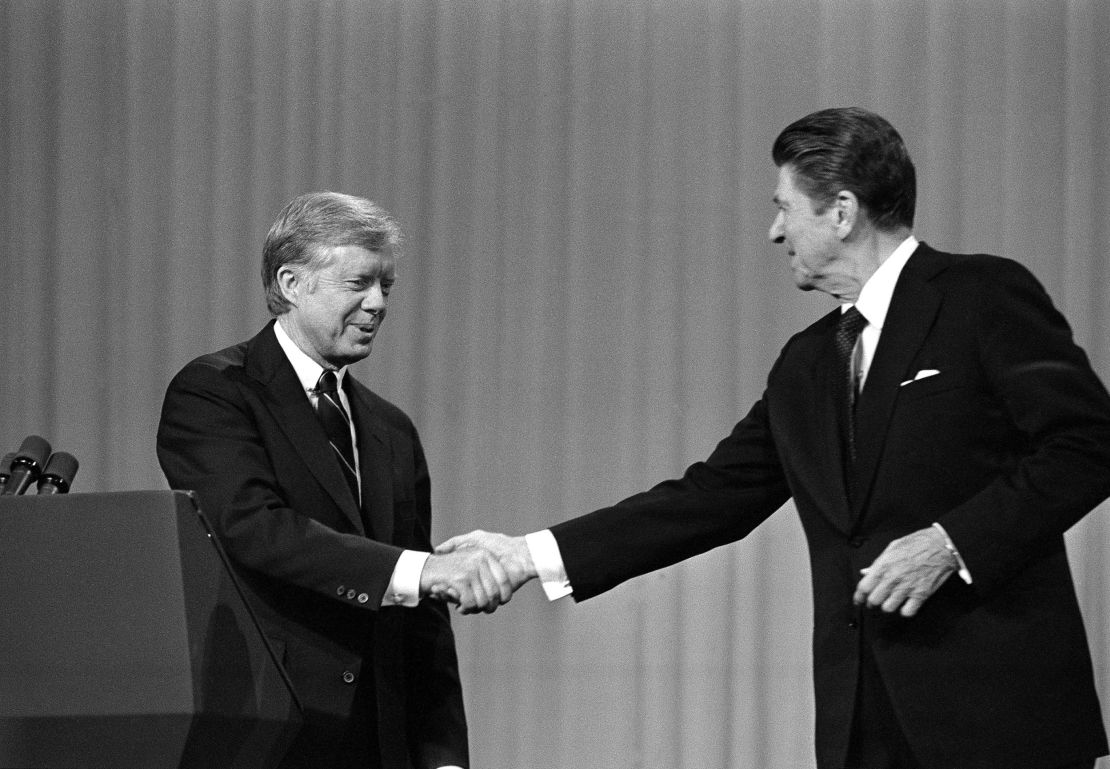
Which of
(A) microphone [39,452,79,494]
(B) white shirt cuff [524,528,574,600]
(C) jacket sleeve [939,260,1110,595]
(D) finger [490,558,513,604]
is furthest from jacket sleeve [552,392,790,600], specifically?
(A) microphone [39,452,79,494]

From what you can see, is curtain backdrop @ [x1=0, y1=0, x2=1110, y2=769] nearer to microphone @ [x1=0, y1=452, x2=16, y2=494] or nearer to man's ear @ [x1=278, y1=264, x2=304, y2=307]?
man's ear @ [x1=278, y1=264, x2=304, y2=307]

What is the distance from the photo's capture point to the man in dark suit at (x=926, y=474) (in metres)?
1.92

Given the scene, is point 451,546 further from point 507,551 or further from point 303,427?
point 303,427

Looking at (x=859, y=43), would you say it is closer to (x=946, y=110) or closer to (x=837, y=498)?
(x=946, y=110)

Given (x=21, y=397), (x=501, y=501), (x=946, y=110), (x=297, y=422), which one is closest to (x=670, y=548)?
(x=297, y=422)

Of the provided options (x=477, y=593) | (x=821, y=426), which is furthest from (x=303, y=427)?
(x=821, y=426)

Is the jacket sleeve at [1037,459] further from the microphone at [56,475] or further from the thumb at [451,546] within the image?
the microphone at [56,475]

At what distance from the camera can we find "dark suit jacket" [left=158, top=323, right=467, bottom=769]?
2.32 m

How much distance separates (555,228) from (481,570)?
1.92 m

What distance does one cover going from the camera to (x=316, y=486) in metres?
2.43

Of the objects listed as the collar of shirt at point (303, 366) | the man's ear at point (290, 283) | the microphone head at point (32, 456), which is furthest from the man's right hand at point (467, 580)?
the microphone head at point (32, 456)

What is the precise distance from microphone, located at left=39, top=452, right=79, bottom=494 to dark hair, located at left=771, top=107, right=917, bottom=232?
43.3 inches

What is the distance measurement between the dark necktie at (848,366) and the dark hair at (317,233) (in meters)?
0.83

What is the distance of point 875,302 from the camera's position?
219cm
